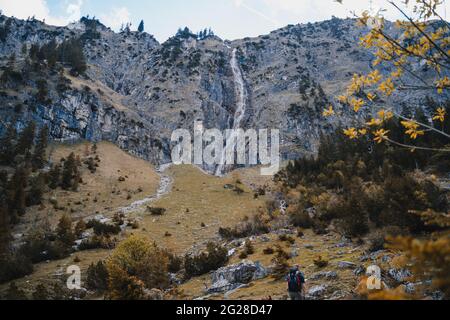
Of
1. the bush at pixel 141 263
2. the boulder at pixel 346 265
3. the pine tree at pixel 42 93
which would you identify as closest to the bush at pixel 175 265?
the bush at pixel 141 263

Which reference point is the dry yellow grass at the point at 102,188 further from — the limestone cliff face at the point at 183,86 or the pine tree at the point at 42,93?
the pine tree at the point at 42,93

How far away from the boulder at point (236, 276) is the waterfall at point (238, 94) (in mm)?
52432

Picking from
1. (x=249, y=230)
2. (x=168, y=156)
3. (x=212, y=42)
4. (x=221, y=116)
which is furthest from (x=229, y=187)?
(x=212, y=42)

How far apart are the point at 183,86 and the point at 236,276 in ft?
269

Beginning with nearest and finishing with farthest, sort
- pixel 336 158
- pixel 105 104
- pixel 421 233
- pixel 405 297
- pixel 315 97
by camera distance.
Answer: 1. pixel 405 297
2. pixel 421 233
3. pixel 336 158
4. pixel 105 104
5. pixel 315 97

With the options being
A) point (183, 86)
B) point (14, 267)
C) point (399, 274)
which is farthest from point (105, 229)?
point (183, 86)

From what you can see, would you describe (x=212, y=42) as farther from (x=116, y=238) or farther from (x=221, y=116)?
(x=116, y=238)

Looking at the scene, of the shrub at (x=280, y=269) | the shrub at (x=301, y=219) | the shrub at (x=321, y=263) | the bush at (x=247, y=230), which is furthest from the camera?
the bush at (x=247, y=230)

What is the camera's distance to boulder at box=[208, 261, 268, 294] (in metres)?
13.1

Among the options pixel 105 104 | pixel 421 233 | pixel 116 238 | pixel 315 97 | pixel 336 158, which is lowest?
pixel 116 238

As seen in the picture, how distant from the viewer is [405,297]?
3.16 metres

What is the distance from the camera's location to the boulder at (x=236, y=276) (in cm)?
1305

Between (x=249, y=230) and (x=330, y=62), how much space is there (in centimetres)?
10582

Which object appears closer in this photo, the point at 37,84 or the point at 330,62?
the point at 37,84
